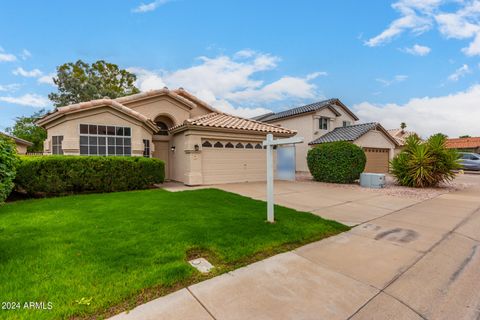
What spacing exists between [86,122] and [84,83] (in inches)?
869

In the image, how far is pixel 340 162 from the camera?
1345 cm

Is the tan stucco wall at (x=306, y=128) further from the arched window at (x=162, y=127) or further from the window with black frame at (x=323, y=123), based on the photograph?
the arched window at (x=162, y=127)

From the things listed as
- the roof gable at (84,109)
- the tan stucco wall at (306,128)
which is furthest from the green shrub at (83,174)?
the tan stucco wall at (306,128)

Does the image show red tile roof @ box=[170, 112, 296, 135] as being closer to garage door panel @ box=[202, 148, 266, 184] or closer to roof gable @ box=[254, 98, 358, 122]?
garage door panel @ box=[202, 148, 266, 184]

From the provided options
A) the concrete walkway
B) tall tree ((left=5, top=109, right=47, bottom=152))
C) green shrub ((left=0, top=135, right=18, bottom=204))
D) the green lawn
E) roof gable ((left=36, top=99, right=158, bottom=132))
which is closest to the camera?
the concrete walkway

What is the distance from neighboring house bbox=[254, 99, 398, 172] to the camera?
19922 millimetres

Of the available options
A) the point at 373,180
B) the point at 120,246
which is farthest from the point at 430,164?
the point at 120,246

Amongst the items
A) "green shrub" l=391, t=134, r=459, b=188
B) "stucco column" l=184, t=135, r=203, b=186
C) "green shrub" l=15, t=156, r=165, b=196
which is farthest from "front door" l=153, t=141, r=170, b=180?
"green shrub" l=391, t=134, r=459, b=188

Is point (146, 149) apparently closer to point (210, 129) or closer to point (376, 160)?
point (210, 129)

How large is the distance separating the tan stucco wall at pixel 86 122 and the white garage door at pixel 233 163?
141 inches

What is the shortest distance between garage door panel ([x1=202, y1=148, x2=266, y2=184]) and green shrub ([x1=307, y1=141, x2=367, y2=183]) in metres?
3.68

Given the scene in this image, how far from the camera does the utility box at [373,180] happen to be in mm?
11781

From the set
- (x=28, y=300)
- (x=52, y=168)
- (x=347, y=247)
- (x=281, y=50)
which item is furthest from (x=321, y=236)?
(x=281, y=50)

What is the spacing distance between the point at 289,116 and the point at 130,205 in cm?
1887
